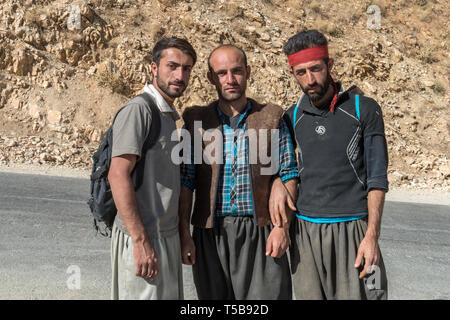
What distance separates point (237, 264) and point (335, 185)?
0.77 meters

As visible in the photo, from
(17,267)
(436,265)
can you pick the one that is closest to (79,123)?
(17,267)

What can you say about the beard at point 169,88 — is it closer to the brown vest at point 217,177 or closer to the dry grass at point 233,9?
the brown vest at point 217,177

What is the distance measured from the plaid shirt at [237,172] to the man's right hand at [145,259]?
1.65 feet

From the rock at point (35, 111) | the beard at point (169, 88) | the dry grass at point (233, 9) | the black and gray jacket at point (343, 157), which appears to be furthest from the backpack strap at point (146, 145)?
the dry grass at point (233, 9)

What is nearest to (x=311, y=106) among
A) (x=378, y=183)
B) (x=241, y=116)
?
(x=241, y=116)

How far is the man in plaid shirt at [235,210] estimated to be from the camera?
258cm

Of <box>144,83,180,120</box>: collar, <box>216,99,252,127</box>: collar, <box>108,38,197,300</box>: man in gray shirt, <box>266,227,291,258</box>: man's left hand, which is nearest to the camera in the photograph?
<box>108,38,197,300</box>: man in gray shirt

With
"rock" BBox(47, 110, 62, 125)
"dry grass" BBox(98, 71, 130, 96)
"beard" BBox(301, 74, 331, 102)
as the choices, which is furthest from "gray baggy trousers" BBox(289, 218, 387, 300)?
"dry grass" BBox(98, 71, 130, 96)

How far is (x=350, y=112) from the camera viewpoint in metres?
2.54

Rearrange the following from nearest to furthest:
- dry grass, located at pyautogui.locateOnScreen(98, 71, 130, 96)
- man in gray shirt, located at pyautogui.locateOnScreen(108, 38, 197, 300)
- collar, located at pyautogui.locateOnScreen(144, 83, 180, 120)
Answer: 1. man in gray shirt, located at pyautogui.locateOnScreen(108, 38, 197, 300)
2. collar, located at pyautogui.locateOnScreen(144, 83, 180, 120)
3. dry grass, located at pyautogui.locateOnScreen(98, 71, 130, 96)

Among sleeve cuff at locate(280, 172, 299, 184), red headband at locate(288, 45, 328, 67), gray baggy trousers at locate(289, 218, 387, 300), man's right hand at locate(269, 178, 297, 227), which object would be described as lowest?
gray baggy trousers at locate(289, 218, 387, 300)

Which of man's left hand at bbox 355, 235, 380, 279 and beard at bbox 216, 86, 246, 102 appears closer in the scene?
man's left hand at bbox 355, 235, 380, 279

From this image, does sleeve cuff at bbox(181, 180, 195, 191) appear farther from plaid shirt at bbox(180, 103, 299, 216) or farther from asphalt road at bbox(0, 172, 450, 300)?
asphalt road at bbox(0, 172, 450, 300)

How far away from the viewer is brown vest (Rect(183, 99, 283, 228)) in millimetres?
2574
